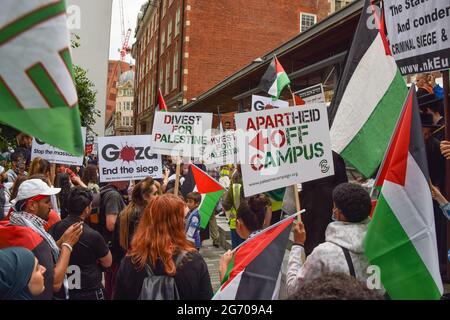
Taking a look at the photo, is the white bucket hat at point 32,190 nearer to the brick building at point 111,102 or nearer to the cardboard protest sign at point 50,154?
the cardboard protest sign at point 50,154

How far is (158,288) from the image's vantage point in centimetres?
237

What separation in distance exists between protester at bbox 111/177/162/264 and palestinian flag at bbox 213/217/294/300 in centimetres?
166

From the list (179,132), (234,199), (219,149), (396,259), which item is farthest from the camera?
(219,149)

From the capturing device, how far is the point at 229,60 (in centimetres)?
2931

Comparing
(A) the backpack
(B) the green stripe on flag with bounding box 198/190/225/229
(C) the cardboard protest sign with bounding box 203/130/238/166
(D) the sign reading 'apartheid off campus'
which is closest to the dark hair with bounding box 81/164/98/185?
(C) the cardboard protest sign with bounding box 203/130/238/166

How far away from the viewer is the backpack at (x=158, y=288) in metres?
2.34

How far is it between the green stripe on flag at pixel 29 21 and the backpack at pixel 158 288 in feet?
4.81

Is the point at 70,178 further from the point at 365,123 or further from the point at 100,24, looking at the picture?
the point at 100,24

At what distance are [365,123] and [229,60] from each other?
2697 centimetres

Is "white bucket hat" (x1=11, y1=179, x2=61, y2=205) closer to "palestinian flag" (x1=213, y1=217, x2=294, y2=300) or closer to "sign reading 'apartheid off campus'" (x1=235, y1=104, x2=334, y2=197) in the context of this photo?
"sign reading 'apartheid off campus'" (x1=235, y1=104, x2=334, y2=197)

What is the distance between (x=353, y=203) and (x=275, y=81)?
3.93 meters

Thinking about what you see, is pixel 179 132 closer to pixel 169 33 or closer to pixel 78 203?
pixel 78 203

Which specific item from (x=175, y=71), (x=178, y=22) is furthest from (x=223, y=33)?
(x=175, y=71)
